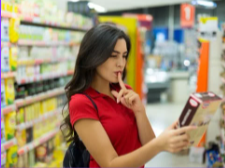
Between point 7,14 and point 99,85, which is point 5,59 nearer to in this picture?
point 7,14

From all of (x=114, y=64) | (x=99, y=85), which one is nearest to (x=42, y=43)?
(x=99, y=85)

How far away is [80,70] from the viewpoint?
1645mm

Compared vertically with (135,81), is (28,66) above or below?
above

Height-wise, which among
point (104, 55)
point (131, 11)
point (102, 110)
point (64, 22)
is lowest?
point (102, 110)

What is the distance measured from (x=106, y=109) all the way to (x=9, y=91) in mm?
1860

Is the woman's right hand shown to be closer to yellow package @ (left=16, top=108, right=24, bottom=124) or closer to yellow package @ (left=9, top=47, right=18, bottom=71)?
yellow package @ (left=9, top=47, right=18, bottom=71)

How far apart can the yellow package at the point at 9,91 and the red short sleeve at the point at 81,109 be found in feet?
5.82

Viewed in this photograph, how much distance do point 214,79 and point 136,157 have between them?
13.0 feet

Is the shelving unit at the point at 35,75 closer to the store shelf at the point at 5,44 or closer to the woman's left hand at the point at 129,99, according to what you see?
the store shelf at the point at 5,44

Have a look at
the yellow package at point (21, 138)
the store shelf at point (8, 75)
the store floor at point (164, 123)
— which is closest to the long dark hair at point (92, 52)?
Answer: the store shelf at point (8, 75)

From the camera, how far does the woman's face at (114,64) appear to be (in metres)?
1.56

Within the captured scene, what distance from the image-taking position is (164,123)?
292 inches

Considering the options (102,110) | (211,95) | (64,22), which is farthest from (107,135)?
(64,22)

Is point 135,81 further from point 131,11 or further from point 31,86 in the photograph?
point 131,11
